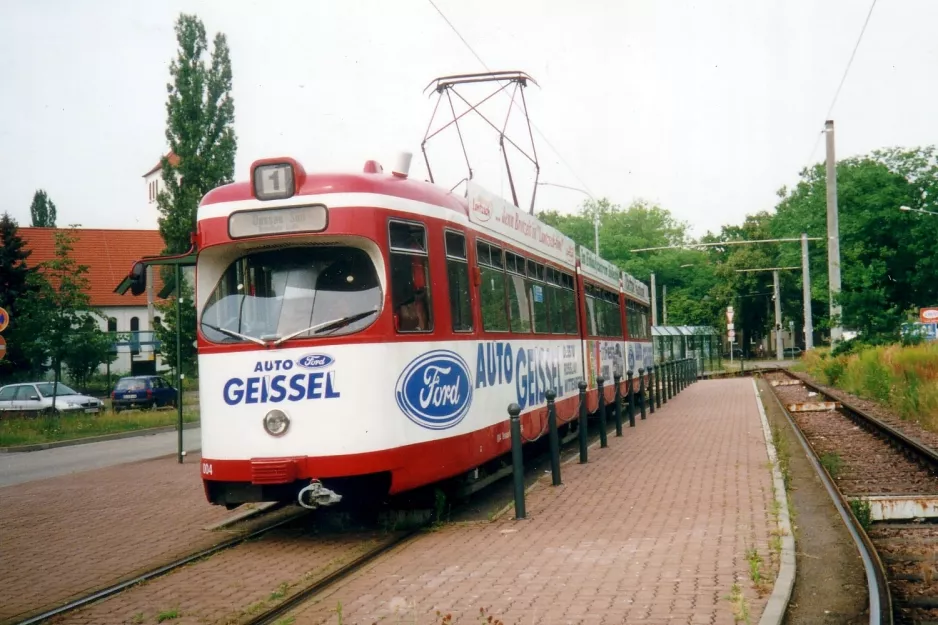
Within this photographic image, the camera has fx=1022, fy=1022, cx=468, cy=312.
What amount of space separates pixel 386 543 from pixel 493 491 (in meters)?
3.40

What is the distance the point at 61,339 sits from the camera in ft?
87.6

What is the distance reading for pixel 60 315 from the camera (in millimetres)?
26828

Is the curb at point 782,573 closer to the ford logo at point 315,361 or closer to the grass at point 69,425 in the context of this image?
the ford logo at point 315,361

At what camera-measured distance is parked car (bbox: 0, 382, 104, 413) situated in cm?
3064

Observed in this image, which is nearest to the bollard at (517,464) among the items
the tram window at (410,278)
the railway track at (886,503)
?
the tram window at (410,278)

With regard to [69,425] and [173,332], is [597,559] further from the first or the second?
[173,332]

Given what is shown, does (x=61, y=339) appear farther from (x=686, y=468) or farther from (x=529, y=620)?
(x=529, y=620)

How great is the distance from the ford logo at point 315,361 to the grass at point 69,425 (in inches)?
706

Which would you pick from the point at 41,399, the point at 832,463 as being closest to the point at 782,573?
the point at 832,463

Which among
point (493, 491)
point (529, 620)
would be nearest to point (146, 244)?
point (493, 491)

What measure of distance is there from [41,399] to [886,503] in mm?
27635

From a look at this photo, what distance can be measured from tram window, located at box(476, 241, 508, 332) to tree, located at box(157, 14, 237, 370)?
94.9 feet

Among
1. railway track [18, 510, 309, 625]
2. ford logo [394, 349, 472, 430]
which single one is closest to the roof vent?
ford logo [394, 349, 472, 430]

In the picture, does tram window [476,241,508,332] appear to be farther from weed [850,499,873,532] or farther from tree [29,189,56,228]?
tree [29,189,56,228]
